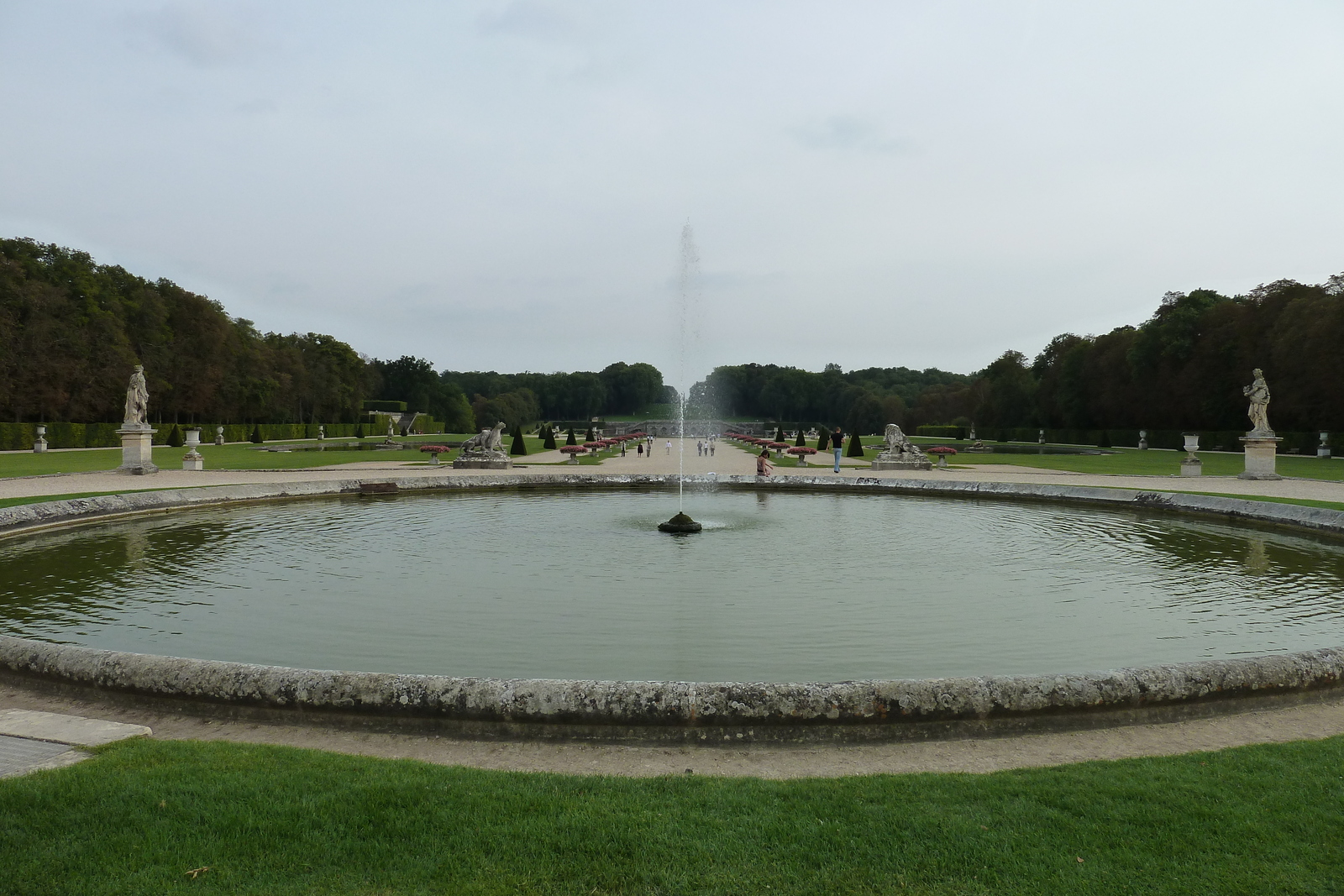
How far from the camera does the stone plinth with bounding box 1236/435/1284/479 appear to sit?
84.3 feet

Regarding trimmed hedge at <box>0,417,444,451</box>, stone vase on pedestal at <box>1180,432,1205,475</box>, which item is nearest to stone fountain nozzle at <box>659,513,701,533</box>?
stone vase on pedestal at <box>1180,432,1205,475</box>

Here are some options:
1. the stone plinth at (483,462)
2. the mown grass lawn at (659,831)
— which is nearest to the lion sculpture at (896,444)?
the stone plinth at (483,462)

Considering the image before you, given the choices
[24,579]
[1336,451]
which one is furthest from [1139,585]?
[1336,451]

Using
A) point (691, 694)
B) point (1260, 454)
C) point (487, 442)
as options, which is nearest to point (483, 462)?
point (487, 442)

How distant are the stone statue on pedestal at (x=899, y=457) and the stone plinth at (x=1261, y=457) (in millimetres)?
9479

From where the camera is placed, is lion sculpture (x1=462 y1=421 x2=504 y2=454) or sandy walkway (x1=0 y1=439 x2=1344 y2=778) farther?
lion sculpture (x1=462 y1=421 x2=504 y2=454)

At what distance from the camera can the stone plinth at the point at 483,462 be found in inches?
1163

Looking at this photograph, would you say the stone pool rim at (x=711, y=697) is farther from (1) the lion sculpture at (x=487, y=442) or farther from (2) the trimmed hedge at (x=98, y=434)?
(2) the trimmed hedge at (x=98, y=434)

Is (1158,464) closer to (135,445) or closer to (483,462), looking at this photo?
(483,462)

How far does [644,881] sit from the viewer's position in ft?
10.9

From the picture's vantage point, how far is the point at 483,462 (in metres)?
29.8

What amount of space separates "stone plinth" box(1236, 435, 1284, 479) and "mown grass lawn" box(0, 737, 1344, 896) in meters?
25.5

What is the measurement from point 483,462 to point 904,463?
48.6ft

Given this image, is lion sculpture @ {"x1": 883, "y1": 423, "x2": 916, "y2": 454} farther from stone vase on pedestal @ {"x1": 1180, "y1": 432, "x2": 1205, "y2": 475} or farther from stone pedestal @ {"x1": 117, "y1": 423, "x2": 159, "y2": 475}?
stone pedestal @ {"x1": 117, "y1": 423, "x2": 159, "y2": 475}
